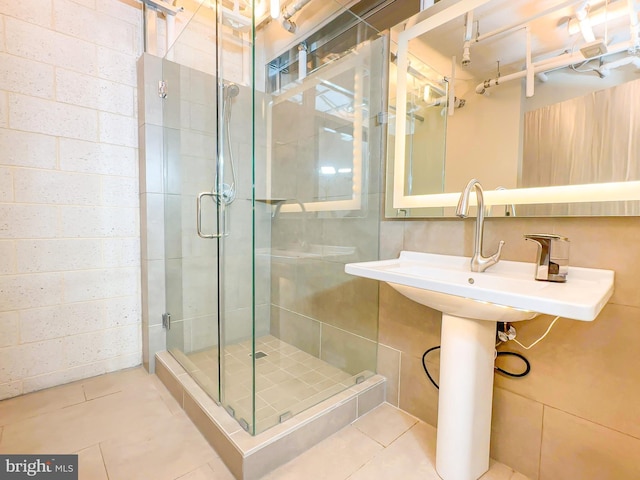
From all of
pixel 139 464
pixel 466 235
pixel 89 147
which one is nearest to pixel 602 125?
pixel 466 235

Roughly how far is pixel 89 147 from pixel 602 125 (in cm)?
241

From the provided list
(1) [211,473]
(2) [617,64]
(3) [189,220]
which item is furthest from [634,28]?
(1) [211,473]

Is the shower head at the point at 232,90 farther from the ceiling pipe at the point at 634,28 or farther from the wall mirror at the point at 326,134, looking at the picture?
the ceiling pipe at the point at 634,28

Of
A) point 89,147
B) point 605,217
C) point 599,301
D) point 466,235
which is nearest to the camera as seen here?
point 599,301

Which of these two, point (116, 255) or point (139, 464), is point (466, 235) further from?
point (116, 255)

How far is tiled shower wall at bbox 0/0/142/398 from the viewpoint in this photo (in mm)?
1584

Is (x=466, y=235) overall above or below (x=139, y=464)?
above

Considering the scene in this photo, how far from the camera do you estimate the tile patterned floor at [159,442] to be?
46.8 inches

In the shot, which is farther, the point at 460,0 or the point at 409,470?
the point at 460,0

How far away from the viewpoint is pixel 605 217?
3.30ft

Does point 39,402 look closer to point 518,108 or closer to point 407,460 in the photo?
point 407,460

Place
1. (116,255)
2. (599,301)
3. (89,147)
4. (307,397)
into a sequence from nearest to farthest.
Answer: (599,301)
(307,397)
(89,147)
(116,255)

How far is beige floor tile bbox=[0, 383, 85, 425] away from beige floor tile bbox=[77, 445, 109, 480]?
1.50ft

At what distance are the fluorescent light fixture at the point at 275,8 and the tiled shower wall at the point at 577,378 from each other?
155 centimetres
